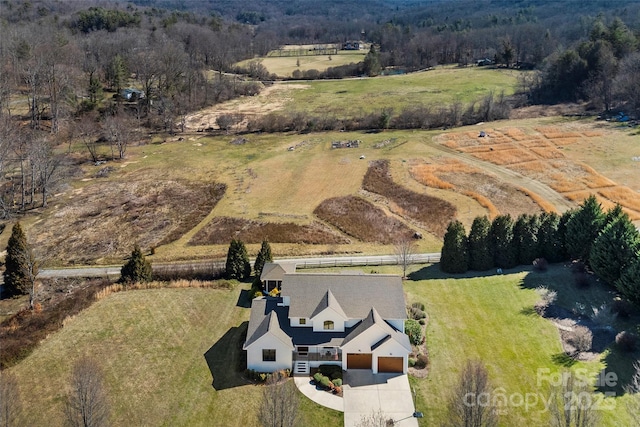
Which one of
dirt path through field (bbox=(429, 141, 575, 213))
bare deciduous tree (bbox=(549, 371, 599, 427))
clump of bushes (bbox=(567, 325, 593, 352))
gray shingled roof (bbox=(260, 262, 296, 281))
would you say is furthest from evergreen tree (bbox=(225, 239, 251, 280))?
dirt path through field (bbox=(429, 141, 575, 213))

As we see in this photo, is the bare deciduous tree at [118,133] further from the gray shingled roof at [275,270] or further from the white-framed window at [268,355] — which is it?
the white-framed window at [268,355]

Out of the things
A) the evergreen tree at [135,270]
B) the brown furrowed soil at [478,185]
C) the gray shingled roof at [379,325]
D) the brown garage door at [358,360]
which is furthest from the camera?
the brown furrowed soil at [478,185]

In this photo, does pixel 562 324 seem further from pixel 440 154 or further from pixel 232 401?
pixel 440 154

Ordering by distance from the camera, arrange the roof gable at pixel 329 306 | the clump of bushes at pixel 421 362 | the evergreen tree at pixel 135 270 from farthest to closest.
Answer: the evergreen tree at pixel 135 270 → the roof gable at pixel 329 306 → the clump of bushes at pixel 421 362

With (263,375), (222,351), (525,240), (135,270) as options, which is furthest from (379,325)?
(135,270)

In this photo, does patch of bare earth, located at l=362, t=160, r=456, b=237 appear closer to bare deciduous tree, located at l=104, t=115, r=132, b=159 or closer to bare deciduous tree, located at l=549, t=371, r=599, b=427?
bare deciduous tree, located at l=549, t=371, r=599, b=427

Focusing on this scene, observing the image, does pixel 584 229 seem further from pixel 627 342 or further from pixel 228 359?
pixel 228 359

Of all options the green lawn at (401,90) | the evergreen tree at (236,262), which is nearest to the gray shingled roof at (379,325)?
the evergreen tree at (236,262)
